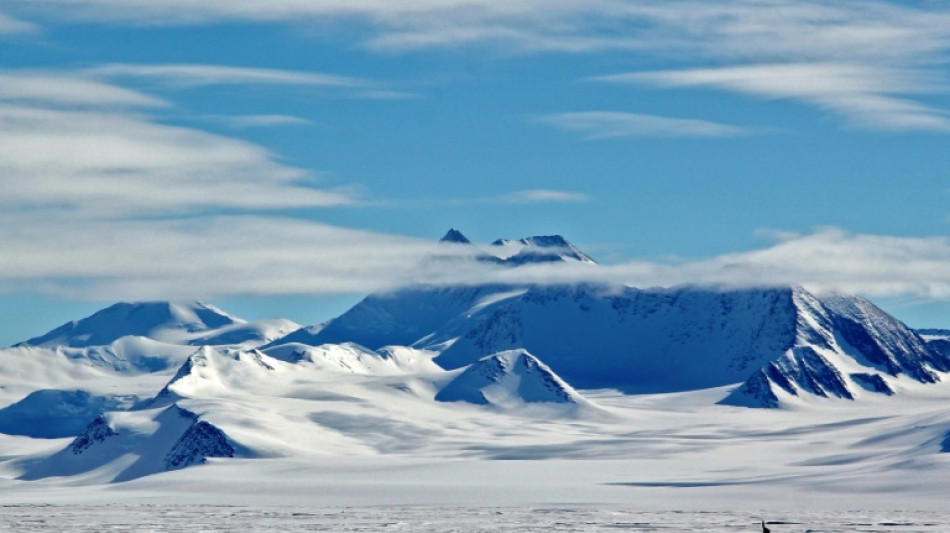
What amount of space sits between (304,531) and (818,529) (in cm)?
5080

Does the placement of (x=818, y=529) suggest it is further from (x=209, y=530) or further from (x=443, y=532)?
(x=209, y=530)

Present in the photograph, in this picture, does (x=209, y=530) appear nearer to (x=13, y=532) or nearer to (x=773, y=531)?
(x=13, y=532)

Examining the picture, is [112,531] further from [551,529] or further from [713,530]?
[713,530]

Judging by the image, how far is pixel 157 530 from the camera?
7869 inches

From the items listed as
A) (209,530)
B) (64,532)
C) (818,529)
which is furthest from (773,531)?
(64,532)

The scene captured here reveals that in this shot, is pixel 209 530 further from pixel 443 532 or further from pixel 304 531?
pixel 443 532

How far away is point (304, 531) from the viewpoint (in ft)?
651

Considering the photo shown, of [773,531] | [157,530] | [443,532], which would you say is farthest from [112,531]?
[773,531]

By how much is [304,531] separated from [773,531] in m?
46.6

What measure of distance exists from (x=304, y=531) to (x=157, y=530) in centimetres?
1488

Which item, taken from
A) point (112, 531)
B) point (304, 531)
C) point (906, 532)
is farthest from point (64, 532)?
point (906, 532)

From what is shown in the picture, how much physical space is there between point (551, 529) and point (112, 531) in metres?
43.8

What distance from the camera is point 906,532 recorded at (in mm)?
194375

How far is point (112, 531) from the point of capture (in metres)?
200
